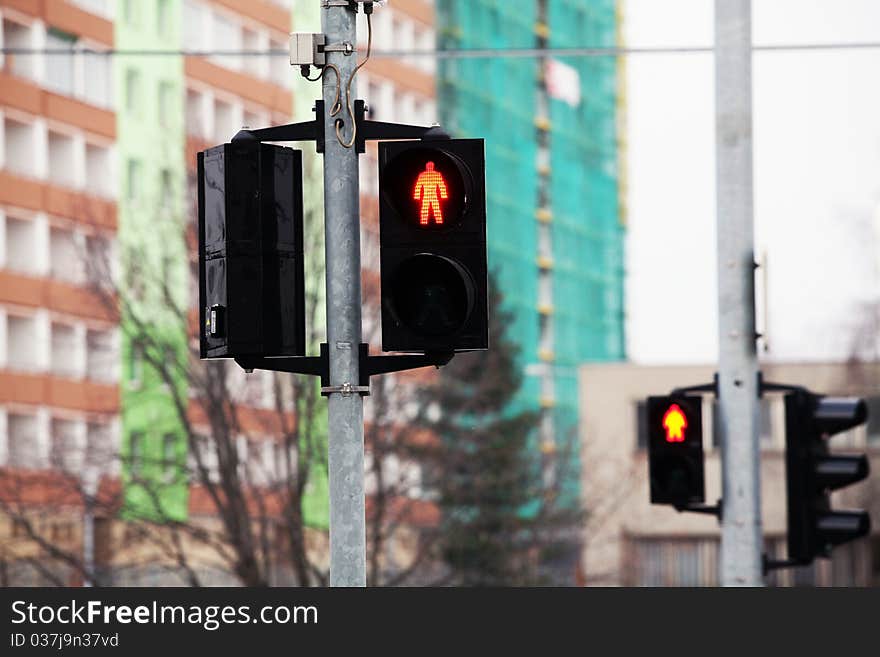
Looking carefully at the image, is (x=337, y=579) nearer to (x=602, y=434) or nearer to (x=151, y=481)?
(x=151, y=481)

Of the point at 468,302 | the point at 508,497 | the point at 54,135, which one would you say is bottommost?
the point at 508,497

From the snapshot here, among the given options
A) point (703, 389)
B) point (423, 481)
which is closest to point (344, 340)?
point (703, 389)

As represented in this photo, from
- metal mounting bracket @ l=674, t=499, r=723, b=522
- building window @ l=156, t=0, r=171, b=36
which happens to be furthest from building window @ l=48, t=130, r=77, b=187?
metal mounting bracket @ l=674, t=499, r=723, b=522

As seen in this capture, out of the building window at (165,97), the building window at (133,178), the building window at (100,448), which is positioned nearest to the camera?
the building window at (100,448)

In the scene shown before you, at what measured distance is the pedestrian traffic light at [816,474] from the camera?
12633 mm

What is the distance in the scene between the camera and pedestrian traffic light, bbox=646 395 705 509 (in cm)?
1279

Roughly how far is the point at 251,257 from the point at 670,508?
58.7 m

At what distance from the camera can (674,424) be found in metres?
12.9

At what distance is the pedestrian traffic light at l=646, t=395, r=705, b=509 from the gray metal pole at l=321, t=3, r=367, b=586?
4.69m

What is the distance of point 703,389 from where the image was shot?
13.2 metres

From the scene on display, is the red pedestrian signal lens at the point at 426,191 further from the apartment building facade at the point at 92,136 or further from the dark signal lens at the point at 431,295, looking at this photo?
the apartment building facade at the point at 92,136

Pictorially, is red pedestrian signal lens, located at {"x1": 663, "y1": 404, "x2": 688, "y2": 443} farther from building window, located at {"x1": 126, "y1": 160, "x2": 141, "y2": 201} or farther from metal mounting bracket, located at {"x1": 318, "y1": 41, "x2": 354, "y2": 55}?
building window, located at {"x1": 126, "y1": 160, "x2": 141, "y2": 201}

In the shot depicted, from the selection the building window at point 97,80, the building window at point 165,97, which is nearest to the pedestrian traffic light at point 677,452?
the building window at point 97,80
